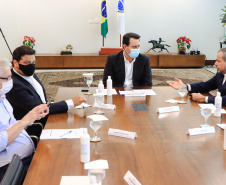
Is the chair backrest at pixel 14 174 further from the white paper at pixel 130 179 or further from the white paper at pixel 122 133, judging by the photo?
the white paper at pixel 122 133

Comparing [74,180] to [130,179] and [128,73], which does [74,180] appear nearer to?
[130,179]

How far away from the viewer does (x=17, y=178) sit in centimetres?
168

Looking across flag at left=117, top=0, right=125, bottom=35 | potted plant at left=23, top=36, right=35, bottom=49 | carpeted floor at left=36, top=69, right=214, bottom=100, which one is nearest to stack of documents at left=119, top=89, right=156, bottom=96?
carpeted floor at left=36, top=69, right=214, bottom=100

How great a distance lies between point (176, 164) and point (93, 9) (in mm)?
9001

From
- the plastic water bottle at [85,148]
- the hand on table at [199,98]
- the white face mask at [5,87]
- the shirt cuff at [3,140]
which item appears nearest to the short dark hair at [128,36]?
the hand on table at [199,98]

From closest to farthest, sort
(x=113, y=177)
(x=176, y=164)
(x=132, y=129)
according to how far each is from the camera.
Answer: (x=113, y=177) → (x=176, y=164) → (x=132, y=129)

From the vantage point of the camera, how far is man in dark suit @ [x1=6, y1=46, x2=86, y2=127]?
292 cm

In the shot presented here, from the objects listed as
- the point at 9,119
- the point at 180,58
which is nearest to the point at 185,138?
the point at 9,119

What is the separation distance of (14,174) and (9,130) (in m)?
0.65

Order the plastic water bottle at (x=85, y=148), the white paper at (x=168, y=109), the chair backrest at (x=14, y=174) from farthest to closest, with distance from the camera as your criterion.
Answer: the white paper at (x=168, y=109) → the plastic water bottle at (x=85, y=148) → the chair backrest at (x=14, y=174)

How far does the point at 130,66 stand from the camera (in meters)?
4.54

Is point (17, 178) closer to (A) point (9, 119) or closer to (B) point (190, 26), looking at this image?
(A) point (9, 119)

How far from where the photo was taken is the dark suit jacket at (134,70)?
14.5ft

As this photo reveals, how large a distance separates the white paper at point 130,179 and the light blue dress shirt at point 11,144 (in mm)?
955
